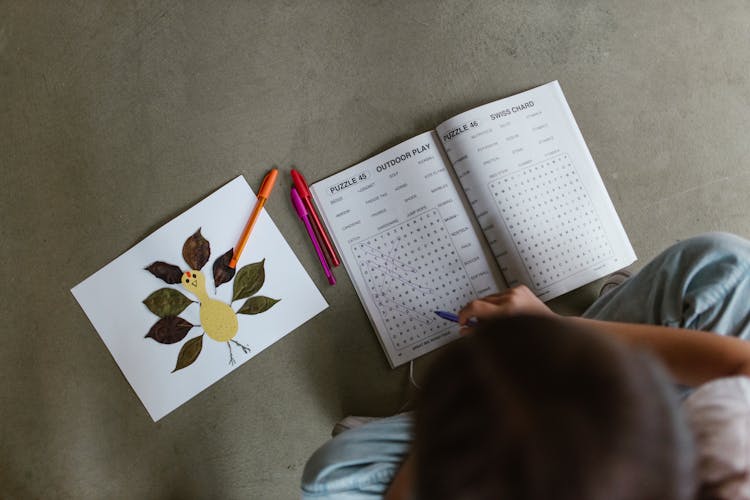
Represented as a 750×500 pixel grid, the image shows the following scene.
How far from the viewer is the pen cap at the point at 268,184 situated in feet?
2.17

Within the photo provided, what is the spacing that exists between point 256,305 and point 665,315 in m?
0.48

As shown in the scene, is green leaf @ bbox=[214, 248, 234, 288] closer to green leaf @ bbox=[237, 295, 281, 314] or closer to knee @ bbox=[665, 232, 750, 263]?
green leaf @ bbox=[237, 295, 281, 314]

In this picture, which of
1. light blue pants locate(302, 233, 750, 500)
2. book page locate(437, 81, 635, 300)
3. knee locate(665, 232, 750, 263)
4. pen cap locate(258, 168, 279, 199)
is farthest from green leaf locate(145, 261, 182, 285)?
knee locate(665, 232, 750, 263)

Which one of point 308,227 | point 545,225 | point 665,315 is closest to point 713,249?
point 665,315

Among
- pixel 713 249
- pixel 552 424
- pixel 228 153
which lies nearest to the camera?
pixel 552 424

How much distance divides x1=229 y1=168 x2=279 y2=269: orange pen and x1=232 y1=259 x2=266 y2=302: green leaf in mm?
16

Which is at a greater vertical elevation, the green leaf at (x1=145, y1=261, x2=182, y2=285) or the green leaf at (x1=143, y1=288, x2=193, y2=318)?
the green leaf at (x1=145, y1=261, x2=182, y2=285)

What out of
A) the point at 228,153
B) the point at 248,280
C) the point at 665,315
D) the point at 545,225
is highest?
the point at 228,153

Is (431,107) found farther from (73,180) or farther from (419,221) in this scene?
(73,180)

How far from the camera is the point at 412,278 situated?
68cm

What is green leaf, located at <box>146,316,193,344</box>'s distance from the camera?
65 centimetres

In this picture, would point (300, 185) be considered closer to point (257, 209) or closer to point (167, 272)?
point (257, 209)

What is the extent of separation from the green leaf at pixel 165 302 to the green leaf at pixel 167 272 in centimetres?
1

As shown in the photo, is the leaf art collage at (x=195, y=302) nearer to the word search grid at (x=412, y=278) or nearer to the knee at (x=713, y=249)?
the word search grid at (x=412, y=278)
